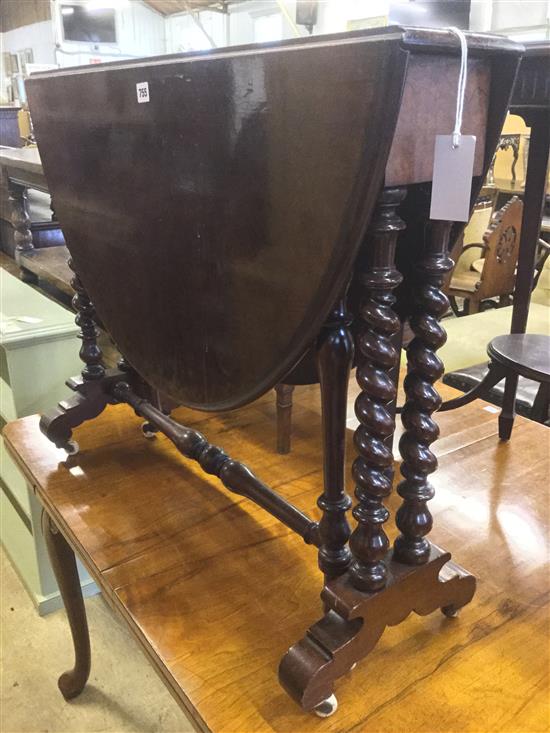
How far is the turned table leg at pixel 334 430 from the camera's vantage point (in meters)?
0.77

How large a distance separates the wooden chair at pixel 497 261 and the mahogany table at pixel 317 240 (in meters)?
2.18

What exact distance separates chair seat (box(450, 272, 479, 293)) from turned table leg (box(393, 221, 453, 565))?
8.95 feet

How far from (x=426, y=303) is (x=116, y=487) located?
78 cm

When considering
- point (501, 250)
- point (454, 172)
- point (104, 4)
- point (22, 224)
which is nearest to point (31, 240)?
point (22, 224)

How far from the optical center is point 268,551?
1101 mm

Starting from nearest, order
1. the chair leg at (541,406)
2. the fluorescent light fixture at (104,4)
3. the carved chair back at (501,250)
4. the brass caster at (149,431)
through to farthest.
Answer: the brass caster at (149,431), the chair leg at (541,406), the carved chair back at (501,250), the fluorescent light fixture at (104,4)

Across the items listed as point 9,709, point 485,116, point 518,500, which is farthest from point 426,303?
point 9,709

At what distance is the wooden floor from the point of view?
806 millimetres

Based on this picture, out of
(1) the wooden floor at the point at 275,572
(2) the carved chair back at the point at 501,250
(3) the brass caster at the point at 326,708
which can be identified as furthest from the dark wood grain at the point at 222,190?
(2) the carved chair back at the point at 501,250

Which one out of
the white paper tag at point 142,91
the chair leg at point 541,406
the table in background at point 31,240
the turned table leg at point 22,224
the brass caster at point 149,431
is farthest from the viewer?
the turned table leg at point 22,224

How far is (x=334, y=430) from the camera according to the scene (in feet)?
2.67

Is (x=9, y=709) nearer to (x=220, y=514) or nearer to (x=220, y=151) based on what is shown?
(x=220, y=514)

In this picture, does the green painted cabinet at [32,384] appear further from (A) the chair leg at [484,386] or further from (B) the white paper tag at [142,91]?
(A) the chair leg at [484,386]

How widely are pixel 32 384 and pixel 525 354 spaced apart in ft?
3.82
